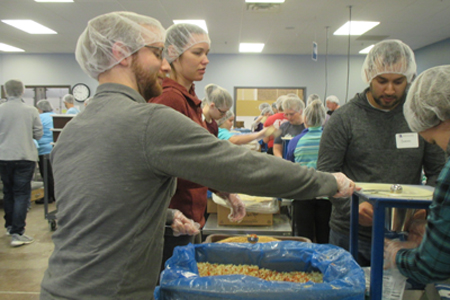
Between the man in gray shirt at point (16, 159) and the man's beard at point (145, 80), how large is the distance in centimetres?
309

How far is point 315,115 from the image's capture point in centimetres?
272

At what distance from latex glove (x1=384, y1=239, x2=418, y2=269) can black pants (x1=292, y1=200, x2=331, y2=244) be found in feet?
5.12

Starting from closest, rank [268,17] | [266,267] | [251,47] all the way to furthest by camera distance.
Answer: [266,267] < [268,17] < [251,47]

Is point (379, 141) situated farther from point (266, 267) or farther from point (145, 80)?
point (145, 80)

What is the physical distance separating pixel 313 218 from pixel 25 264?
2.61 m

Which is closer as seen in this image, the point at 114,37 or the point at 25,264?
the point at 114,37

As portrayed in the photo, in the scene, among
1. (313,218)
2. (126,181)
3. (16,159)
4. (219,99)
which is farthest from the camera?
(16,159)

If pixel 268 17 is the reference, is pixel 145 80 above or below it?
below


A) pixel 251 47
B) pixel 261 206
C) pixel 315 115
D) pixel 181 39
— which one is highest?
pixel 251 47

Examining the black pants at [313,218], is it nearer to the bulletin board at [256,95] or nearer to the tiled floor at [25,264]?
the tiled floor at [25,264]

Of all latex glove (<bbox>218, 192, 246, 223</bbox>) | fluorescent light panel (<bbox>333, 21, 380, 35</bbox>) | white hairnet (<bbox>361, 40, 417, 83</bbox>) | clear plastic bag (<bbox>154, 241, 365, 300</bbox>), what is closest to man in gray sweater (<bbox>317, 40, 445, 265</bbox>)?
white hairnet (<bbox>361, 40, 417, 83</bbox>)

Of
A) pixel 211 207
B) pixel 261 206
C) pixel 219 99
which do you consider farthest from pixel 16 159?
pixel 261 206

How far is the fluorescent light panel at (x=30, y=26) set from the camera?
20.5ft

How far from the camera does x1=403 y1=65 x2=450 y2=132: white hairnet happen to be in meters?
0.93
